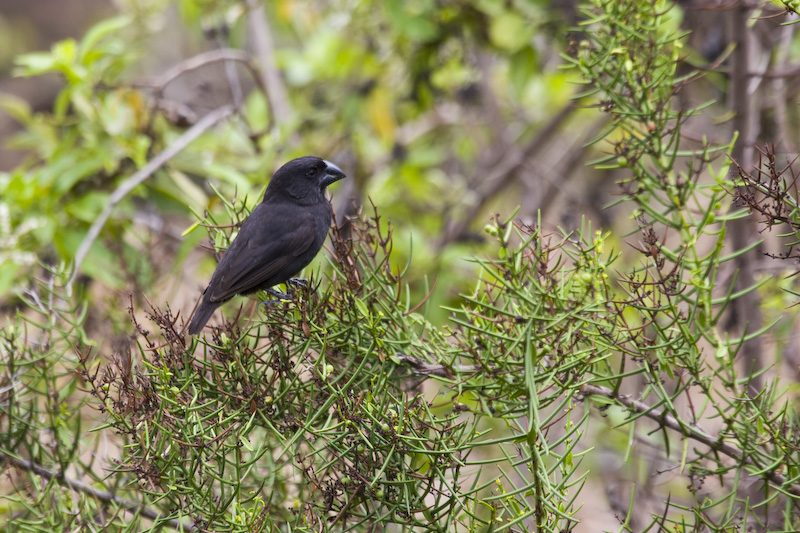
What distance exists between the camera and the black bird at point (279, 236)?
98.8 inches

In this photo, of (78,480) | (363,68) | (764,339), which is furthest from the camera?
(363,68)

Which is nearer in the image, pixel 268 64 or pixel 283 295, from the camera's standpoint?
pixel 283 295

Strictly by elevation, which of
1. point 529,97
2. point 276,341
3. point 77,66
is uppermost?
point 529,97

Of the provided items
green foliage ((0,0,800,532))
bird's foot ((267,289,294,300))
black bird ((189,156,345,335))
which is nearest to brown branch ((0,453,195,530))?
green foliage ((0,0,800,532))

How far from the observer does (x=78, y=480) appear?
1757 millimetres

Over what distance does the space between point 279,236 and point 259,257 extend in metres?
0.19

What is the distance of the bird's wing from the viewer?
96.4 inches

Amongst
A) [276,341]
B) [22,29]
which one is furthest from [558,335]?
[22,29]

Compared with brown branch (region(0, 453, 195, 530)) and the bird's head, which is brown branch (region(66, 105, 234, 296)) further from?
brown branch (region(0, 453, 195, 530))

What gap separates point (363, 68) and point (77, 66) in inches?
67.7

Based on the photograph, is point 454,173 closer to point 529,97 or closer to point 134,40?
point 529,97

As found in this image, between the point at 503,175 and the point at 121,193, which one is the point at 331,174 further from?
the point at 503,175

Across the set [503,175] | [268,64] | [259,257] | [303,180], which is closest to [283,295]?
[259,257]

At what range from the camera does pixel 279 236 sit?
113 inches
